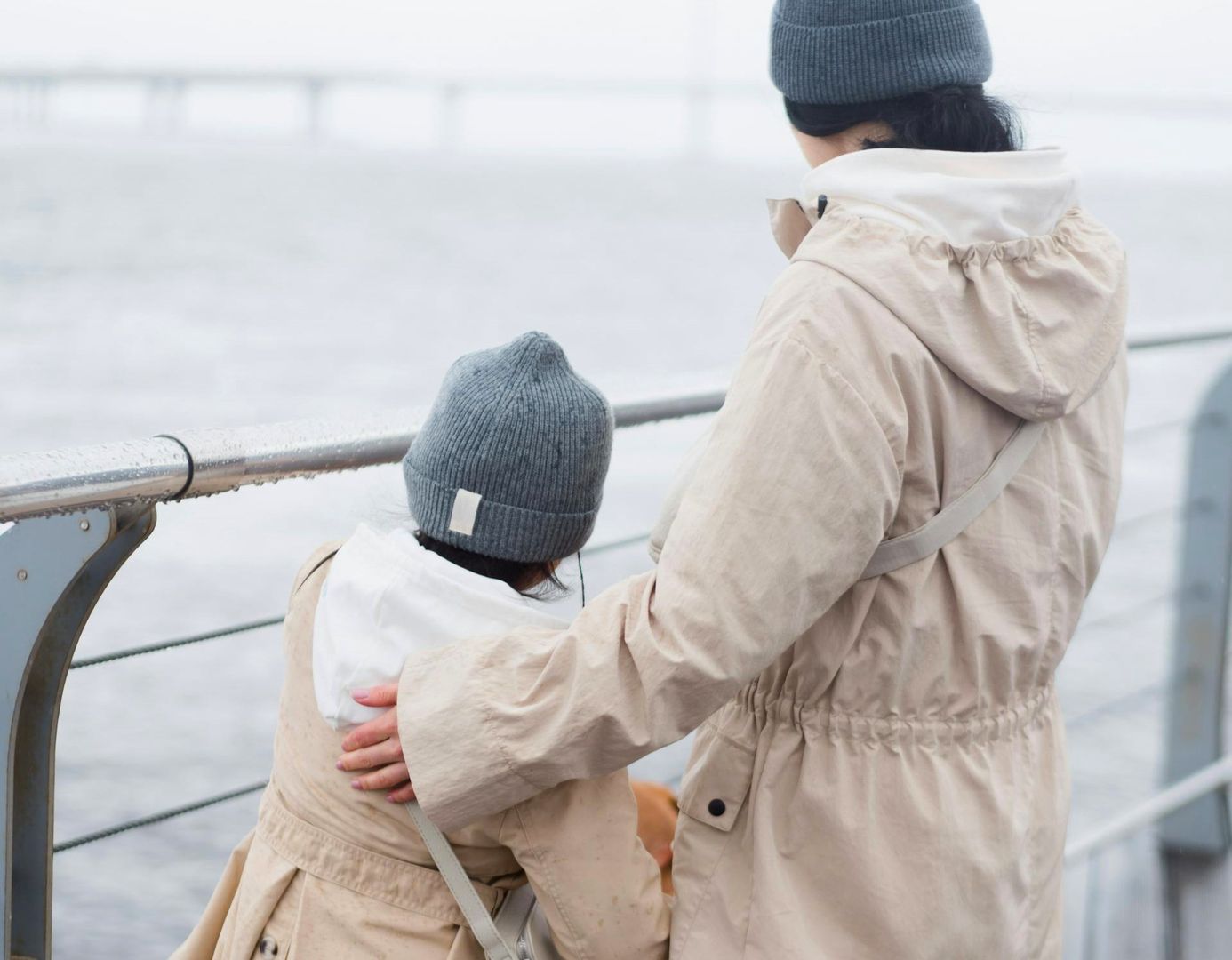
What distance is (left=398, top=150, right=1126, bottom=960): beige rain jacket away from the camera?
0.95m

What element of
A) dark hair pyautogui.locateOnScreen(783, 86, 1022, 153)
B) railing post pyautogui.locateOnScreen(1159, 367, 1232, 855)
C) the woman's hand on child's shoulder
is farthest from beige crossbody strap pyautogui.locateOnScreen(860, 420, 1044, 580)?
railing post pyautogui.locateOnScreen(1159, 367, 1232, 855)

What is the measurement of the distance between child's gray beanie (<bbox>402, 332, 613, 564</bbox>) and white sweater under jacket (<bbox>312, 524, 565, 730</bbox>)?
0.04 metres

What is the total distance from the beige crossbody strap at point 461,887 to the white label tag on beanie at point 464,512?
8.0 inches

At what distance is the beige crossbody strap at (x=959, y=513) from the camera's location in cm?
103

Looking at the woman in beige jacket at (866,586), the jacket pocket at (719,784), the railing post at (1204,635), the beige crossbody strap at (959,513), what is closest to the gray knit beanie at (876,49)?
the woman in beige jacket at (866,586)

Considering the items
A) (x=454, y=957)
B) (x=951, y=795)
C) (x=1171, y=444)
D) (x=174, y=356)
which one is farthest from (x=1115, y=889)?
(x=174, y=356)

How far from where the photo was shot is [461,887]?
1.05 meters

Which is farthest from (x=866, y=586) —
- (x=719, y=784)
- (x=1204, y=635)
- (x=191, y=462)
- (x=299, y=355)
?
(x=299, y=355)

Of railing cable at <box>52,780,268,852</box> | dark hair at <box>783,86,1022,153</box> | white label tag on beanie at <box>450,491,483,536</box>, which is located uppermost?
dark hair at <box>783,86,1022,153</box>

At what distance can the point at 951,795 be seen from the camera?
3.50ft

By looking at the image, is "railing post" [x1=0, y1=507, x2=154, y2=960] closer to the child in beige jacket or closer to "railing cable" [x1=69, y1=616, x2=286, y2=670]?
"railing cable" [x1=69, y1=616, x2=286, y2=670]

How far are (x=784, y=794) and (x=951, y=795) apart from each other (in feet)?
0.40

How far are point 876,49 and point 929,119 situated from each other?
0.21 ft

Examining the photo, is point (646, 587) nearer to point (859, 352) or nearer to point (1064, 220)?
point (859, 352)
